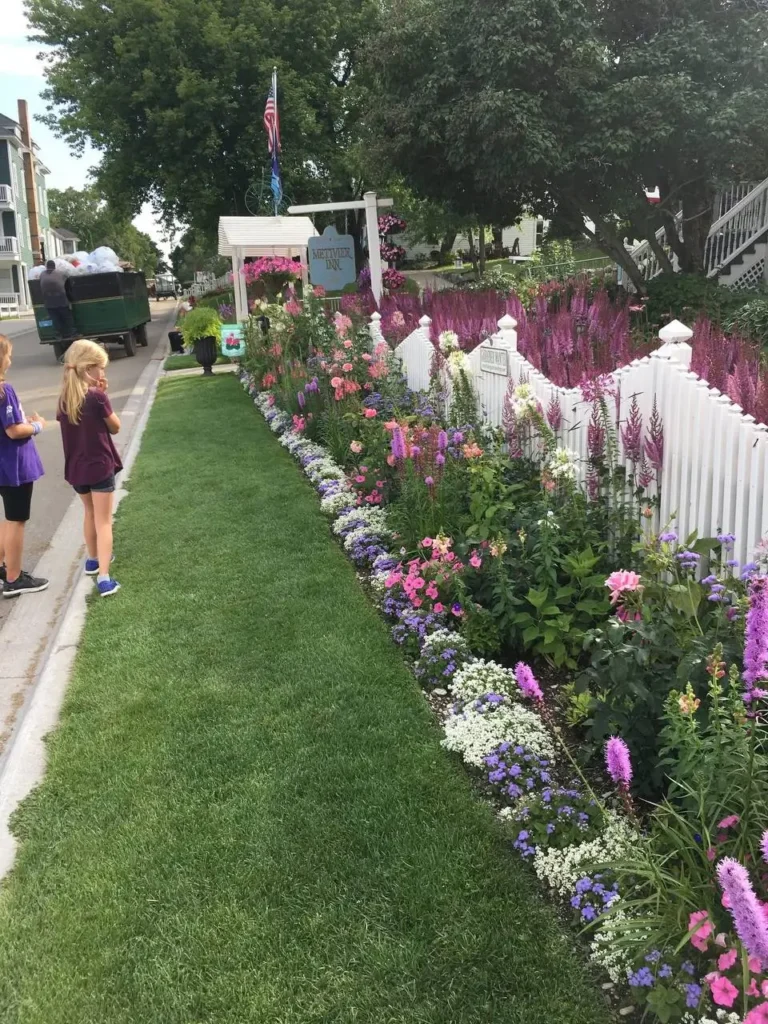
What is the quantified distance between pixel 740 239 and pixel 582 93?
5.72m

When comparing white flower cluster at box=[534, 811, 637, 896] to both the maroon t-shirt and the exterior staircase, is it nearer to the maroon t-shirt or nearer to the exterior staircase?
the maroon t-shirt

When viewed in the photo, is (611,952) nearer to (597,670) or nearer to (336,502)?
(597,670)

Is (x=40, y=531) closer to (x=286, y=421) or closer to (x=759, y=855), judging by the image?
(x=286, y=421)

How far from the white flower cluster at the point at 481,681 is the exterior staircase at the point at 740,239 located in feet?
39.6

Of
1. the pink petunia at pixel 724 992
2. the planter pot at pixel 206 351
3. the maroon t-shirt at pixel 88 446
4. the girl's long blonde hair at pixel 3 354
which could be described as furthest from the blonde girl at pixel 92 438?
the planter pot at pixel 206 351

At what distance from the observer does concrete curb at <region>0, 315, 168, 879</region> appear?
337cm

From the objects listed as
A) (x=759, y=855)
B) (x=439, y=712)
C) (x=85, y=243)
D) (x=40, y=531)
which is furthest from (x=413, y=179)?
(x=85, y=243)

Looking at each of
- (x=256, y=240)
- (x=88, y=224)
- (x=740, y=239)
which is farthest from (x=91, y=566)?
(x=88, y=224)

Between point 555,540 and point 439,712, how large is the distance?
95cm

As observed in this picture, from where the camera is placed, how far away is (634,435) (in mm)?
3928

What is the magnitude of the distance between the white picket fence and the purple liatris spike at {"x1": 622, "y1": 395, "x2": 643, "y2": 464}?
1.6 inches

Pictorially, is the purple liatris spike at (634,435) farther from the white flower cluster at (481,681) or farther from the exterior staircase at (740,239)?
the exterior staircase at (740,239)

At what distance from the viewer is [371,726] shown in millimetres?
3508

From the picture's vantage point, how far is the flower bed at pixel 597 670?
6.88 feet
